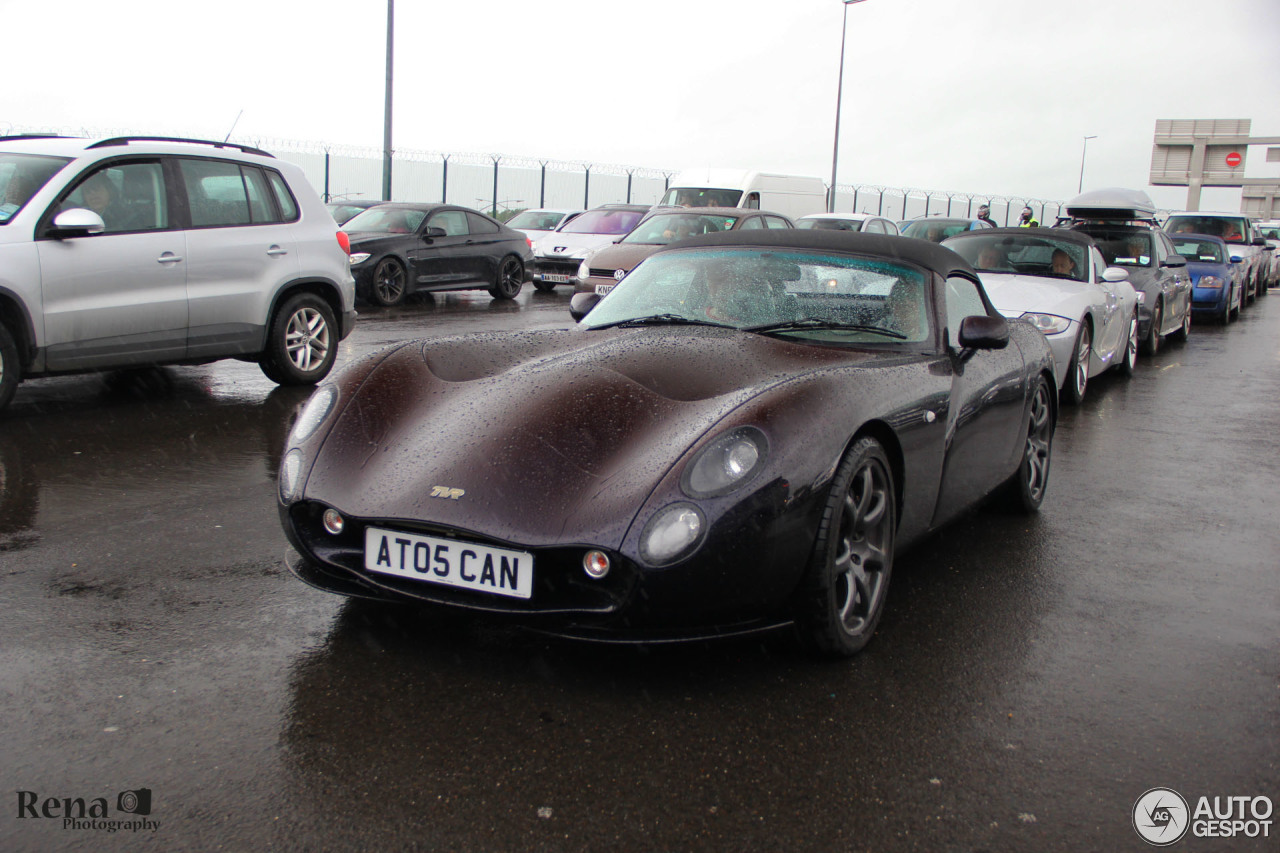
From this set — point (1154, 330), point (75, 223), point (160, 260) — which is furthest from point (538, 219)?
point (75, 223)

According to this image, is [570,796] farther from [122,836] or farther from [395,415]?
[395,415]

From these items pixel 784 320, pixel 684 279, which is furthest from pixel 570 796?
pixel 684 279

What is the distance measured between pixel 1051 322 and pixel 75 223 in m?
7.06

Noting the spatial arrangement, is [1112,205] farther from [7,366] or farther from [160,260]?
[7,366]

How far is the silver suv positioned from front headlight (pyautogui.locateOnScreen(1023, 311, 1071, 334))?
5536 mm

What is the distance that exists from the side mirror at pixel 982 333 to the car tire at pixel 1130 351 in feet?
24.3

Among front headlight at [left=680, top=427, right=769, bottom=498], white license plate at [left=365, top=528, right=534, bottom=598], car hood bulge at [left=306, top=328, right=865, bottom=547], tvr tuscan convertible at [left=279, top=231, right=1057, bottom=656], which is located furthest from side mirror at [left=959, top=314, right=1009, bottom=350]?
white license plate at [left=365, top=528, right=534, bottom=598]

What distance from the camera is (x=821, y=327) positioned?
437cm

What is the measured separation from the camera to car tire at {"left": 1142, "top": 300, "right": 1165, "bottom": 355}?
512 inches

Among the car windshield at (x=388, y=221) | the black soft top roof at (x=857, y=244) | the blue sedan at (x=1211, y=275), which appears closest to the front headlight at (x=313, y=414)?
the black soft top roof at (x=857, y=244)

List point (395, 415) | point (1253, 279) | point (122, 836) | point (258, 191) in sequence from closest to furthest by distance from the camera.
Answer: point (122, 836)
point (395, 415)
point (258, 191)
point (1253, 279)

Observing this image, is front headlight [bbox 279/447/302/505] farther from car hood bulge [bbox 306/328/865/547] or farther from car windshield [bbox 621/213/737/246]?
car windshield [bbox 621/213/737/246]

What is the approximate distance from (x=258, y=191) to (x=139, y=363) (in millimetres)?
1618

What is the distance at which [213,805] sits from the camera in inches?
103
